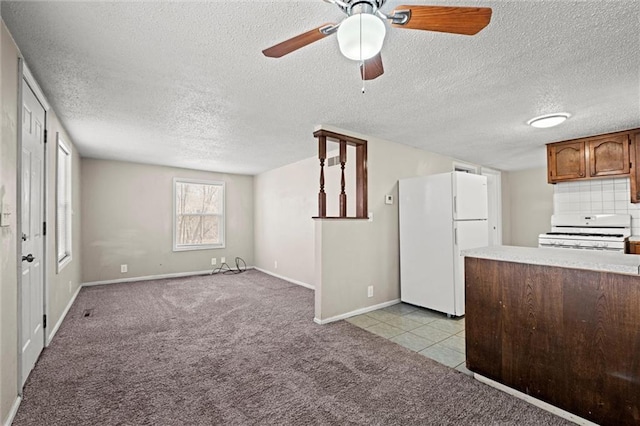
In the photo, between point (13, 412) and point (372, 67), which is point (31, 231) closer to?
point (13, 412)

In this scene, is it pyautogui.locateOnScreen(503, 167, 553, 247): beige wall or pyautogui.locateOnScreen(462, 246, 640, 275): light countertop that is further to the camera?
pyautogui.locateOnScreen(503, 167, 553, 247): beige wall

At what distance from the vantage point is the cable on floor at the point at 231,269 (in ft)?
20.4

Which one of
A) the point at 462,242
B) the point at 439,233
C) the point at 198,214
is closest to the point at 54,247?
the point at 198,214

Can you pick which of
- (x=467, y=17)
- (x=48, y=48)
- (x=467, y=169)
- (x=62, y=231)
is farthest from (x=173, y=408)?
(x=467, y=169)

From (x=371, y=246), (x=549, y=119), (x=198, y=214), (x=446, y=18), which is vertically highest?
(x=549, y=119)

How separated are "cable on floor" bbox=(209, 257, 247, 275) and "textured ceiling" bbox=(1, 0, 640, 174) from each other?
10.5 ft

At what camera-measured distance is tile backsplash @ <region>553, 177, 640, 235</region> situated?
13.8 ft

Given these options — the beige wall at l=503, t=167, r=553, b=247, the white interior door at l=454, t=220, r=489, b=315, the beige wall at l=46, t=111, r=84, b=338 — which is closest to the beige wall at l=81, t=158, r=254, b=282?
the beige wall at l=46, t=111, r=84, b=338

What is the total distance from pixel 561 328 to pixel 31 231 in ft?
Result: 12.1

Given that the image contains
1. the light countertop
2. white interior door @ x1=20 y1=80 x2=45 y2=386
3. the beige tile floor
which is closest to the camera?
the light countertop

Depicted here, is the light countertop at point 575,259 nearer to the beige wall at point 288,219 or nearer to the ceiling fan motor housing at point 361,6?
the ceiling fan motor housing at point 361,6

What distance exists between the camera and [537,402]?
1.82m

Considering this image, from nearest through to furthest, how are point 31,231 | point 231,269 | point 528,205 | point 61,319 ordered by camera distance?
1. point 31,231
2. point 61,319
3. point 528,205
4. point 231,269

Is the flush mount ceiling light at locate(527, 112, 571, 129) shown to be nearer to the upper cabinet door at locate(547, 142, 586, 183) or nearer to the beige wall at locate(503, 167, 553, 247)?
the upper cabinet door at locate(547, 142, 586, 183)
